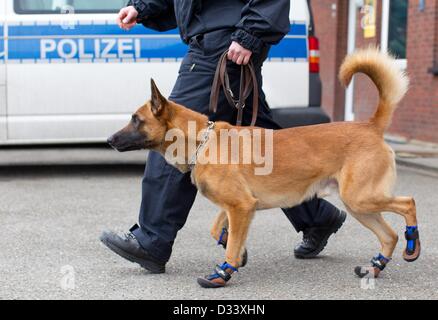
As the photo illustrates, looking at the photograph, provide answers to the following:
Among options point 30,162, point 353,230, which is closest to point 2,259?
point 353,230

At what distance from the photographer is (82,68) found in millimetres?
7820

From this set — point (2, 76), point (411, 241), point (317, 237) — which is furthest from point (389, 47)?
point (411, 241)

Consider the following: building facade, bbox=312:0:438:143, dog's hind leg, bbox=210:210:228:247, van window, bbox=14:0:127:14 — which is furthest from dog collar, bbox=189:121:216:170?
building facade, bbox=312:0:438:143

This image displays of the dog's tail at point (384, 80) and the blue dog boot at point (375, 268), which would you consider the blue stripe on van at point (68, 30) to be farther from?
the blue dog boot at point (375, 268)

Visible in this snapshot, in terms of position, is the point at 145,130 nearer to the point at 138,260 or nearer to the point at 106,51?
the point at 138,260

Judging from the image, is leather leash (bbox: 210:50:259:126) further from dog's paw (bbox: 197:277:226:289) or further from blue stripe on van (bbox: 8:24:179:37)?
blue stripe on van (bbox: 8:24:179:37)

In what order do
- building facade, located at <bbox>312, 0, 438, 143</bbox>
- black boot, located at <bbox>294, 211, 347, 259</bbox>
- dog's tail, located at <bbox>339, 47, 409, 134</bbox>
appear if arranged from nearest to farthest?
dog's tail, located at <bbox>339, 47, 409, 134</bbox> → black boot, located at <bbox>294, 211, 347, 259</bbox> → building facade, located at <bbox>312, 0, 438, 143</bbox>

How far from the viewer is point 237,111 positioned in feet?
14.4

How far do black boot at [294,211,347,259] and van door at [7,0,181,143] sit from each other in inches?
142

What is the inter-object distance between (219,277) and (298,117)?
163 inches

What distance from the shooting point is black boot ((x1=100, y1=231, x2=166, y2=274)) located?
4.29 m

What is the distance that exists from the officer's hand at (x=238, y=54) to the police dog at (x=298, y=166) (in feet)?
1.13

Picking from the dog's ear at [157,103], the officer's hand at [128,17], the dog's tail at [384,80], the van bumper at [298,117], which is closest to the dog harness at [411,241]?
the dog's tail at [384,80]
